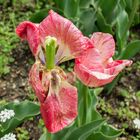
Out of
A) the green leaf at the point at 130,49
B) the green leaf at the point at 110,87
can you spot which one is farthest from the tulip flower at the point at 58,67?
the green leaf at the point at 110,87

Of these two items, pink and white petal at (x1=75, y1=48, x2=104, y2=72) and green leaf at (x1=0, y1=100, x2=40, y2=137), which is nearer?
pink and white petal at (x1=75, y1=48, x2=104, y2=72)

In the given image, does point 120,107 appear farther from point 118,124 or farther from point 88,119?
point 88,119

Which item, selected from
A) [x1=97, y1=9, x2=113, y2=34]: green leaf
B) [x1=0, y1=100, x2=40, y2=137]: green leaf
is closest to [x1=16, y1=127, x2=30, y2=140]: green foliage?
[x1=0, y1=100, x2=40, y2=137]: green leaf

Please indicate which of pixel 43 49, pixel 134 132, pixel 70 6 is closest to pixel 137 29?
pixel 70 6

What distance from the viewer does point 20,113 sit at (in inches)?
70.9

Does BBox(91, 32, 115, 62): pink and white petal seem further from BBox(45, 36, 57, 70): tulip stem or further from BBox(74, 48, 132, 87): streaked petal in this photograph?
BBox(45, 36, 57, 70): tulip stem

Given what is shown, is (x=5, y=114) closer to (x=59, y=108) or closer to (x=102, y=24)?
(x=59, y=108)

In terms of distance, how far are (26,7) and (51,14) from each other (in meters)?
1.85

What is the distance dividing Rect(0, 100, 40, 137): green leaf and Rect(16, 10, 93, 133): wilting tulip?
0.54 meters

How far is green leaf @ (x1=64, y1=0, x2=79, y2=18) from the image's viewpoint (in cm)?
250

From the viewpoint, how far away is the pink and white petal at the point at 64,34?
3.87 feet

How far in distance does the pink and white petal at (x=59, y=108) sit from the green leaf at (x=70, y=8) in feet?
4.38

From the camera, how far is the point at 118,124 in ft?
7.88

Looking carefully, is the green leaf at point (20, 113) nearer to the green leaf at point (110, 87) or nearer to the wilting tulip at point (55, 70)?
the wilting tulip at point (55, 70)
